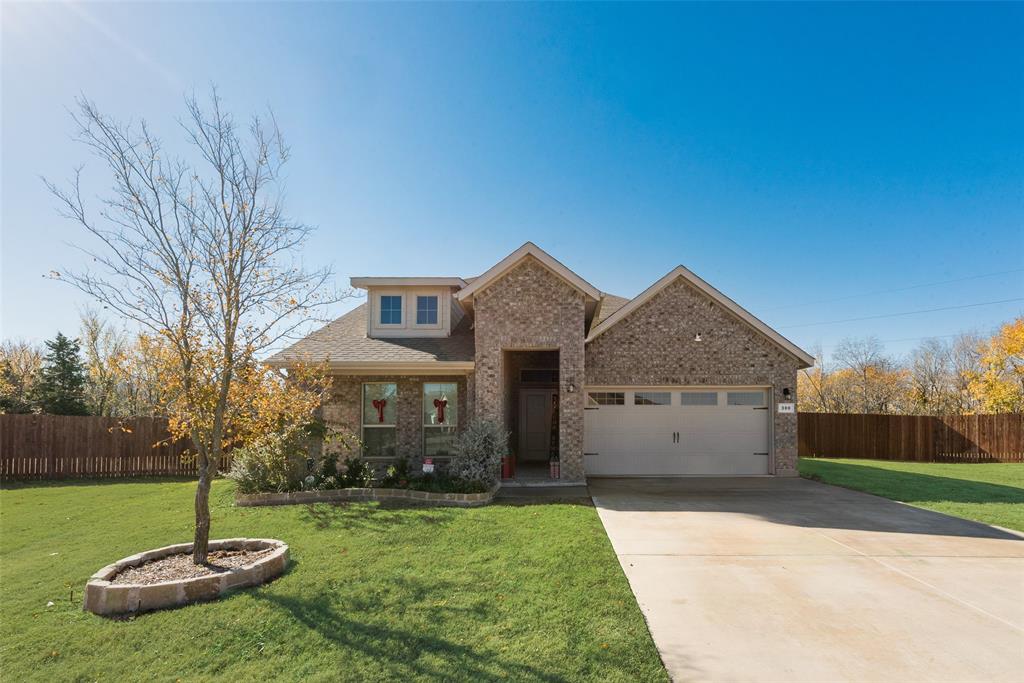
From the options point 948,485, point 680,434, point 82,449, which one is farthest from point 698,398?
point 82,449

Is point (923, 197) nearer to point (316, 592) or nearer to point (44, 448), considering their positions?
point (316, 592)

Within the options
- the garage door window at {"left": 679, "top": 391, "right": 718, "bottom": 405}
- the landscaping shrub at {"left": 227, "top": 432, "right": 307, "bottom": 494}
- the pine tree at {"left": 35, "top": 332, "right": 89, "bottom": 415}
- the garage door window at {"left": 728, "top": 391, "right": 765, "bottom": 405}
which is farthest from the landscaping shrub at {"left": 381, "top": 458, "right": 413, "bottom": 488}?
the pine tree at {"left": 35, "top": 332, "right": 89, "bottom": 415}

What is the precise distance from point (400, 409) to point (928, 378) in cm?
4117

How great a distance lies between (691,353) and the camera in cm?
1358

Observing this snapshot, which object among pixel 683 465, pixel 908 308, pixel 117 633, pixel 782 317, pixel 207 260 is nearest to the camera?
pixel 117 633

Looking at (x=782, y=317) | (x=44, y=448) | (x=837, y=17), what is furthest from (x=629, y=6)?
(x=782, y=317)

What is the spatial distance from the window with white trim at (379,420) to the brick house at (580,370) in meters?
0.03

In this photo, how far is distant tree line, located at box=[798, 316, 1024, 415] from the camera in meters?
28.2

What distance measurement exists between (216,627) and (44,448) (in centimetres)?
1419

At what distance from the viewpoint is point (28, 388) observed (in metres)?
21.8

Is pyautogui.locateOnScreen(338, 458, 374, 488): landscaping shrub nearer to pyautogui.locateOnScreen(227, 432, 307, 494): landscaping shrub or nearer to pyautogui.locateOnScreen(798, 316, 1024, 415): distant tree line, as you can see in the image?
pyautogui.locateOnScreen(227, 432, 307, 494): landscaping shrub

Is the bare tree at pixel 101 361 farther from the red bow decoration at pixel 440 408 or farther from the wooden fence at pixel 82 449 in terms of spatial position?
the red bow decoration at pixel 440 408

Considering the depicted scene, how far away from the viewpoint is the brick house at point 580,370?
1238cm

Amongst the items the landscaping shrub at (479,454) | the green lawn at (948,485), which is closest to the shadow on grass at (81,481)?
the landscaping shrub at (479,454)
